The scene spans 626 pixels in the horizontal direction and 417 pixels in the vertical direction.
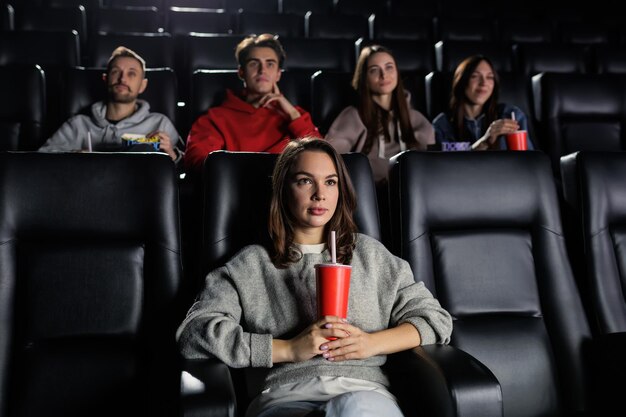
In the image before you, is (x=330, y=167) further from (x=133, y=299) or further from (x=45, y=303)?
(x=45, y=303)

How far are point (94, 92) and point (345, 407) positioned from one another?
1887 millimetres

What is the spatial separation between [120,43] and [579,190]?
231cm

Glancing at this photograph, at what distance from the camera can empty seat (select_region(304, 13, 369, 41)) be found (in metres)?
3.97

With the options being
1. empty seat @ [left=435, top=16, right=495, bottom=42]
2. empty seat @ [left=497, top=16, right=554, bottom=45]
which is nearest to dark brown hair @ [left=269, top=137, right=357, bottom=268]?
empty seat @ [left=435, top=16, right=495, bottom=42]

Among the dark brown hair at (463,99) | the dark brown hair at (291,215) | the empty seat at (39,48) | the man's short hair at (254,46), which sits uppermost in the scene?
the empty seat at (39,48)

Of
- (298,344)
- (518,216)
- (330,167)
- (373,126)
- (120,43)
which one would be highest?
(120,43)

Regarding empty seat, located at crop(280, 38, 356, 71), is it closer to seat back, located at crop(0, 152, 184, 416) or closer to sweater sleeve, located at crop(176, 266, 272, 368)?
seat back, located at crop(0, 152, 184, 416)

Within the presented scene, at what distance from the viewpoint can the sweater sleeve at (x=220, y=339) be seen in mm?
1107

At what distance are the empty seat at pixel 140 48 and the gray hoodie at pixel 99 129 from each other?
0.73m

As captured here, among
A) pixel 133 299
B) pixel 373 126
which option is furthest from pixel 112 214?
pixel 373 126

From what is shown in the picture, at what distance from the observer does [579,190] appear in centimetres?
152

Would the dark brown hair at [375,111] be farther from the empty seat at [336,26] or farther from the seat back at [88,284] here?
the empty seat at [336,26]

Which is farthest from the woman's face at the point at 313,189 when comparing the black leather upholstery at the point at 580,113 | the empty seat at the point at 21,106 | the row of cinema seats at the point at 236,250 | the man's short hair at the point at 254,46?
the black leather upholstery at the point at 580,113

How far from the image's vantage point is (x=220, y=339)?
1.11 meters
